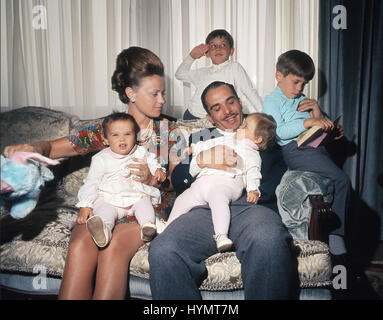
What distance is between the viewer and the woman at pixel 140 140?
3.61ft

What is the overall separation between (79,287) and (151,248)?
10.7 inches

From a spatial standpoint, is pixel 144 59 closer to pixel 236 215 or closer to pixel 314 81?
pixel 236 215

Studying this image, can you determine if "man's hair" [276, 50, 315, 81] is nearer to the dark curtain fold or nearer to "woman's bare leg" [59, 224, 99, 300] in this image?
the dark curtain fold

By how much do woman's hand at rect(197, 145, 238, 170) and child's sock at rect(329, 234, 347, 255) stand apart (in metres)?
0.61

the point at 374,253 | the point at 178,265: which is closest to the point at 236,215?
the point at 178,265

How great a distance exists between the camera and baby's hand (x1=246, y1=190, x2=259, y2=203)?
4.23 ft

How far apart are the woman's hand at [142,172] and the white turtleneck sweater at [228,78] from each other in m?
0.48

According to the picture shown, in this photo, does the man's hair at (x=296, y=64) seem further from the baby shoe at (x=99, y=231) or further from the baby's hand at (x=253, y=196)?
the baby shoe at (x=99, y=231)

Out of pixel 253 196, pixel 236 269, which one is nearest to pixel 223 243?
pixel 236 269

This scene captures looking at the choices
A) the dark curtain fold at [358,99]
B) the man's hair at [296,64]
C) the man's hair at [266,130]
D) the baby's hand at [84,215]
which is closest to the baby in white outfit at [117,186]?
the baby's hand at [84,215]

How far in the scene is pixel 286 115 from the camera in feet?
4.82

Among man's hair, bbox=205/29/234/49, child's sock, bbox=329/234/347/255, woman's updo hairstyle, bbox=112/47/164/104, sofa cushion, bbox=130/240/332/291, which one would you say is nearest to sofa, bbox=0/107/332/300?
sofa cushion, bbox=130/240/332/291

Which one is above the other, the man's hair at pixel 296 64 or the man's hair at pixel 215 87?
the man's hair at pixel 296 64

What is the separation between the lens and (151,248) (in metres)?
1.12
